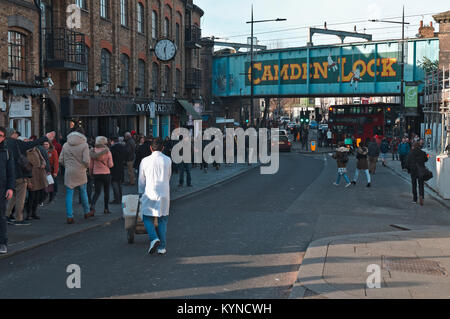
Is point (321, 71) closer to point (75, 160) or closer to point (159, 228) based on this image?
point (75, 160)

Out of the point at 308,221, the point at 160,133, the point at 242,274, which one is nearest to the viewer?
the point at 242,274

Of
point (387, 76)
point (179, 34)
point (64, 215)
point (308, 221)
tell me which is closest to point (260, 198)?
point (308, 221)

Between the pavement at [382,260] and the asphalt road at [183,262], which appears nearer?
the pavement at [382,260]

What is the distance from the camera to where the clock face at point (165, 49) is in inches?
1280

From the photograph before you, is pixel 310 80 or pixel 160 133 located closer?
pixel 160 133

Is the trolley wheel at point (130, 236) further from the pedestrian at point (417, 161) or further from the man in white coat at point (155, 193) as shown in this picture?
the pedestrian at point (417, 161)

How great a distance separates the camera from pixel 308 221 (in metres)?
11.9

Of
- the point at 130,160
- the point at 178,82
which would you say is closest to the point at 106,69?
the point at 130,160

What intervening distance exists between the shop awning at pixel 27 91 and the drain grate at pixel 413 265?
1388 centimetres

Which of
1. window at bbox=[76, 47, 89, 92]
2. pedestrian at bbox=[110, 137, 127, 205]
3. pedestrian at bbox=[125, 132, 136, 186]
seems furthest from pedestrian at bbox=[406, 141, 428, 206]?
window at bbox=[76, 47, 89, 92]

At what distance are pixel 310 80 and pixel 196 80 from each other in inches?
384

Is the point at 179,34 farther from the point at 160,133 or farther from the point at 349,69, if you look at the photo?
the point at 349,69

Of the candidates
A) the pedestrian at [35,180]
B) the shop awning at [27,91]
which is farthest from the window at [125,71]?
the pedestrian at [35,180]

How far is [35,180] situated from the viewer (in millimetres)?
11688
